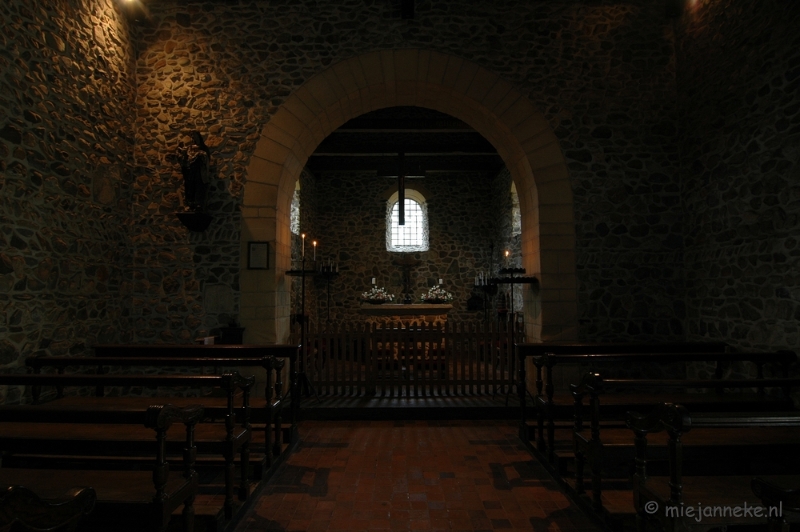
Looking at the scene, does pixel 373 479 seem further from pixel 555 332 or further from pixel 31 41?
pixel 31 41

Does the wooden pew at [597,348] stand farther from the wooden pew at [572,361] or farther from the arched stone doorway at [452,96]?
the arched stone doorway at [452,96]

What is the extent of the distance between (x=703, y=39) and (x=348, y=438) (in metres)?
6.65

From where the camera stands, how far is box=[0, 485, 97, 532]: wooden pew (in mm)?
1330

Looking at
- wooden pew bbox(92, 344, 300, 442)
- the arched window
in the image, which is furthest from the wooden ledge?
the arched window

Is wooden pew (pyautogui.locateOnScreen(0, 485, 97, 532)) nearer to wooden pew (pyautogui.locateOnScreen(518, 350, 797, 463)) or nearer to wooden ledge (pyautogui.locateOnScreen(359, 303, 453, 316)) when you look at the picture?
Answer: wooden pew (pyautogui.locateOnScreen(518, 350, 797, 463))

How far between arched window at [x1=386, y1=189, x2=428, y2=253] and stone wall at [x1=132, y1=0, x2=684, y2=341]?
284 inches

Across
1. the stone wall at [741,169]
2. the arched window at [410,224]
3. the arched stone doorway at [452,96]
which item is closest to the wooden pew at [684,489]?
the stone wall at [741,169]

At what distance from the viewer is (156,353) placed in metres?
4.91

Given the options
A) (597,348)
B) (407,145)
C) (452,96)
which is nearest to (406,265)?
(407,145)

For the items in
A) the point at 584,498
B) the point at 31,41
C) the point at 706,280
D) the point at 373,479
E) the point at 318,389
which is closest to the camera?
the point at 584,498

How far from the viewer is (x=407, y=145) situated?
10672mm

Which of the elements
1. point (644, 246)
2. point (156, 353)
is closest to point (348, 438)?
point (156, 353)

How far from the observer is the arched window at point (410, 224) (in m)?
13.3

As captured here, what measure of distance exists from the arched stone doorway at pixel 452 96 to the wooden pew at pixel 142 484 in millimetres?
3451
